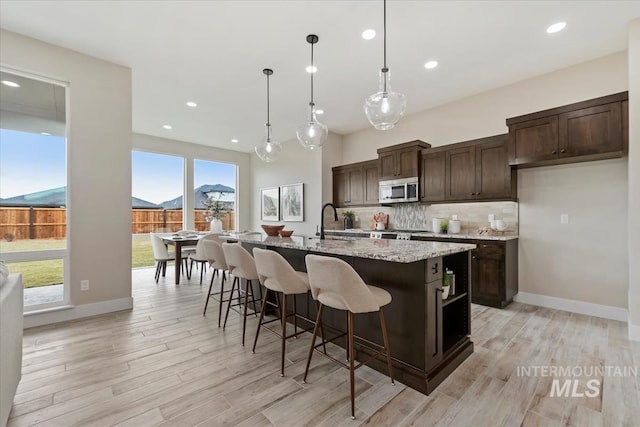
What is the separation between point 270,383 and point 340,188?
4790mm

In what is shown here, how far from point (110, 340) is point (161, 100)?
383 cm

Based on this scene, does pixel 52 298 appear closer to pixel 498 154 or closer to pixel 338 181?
pixel 338 181

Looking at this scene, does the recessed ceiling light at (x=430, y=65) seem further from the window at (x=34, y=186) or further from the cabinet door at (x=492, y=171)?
the window at (x=34, y=186)

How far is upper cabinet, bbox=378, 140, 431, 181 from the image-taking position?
4.86 meters

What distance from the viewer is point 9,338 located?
1.50 meters

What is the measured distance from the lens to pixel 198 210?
7.51 m

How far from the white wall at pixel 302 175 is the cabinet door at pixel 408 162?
1911 millimetres

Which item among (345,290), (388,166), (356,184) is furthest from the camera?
(356,184)

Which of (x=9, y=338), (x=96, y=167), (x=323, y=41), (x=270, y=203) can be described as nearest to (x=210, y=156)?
(x=270, y=203)

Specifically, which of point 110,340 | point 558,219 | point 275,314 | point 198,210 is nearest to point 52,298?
point 110,340

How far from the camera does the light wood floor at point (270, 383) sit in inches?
67.3

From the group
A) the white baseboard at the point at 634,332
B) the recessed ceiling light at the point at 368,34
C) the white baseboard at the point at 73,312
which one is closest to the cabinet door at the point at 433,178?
the recessed ceiling light at the point at 368,34

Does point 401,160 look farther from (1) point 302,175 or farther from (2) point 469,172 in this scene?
(1) point 302,175

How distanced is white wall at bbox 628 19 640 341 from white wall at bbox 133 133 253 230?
776 centimetres
